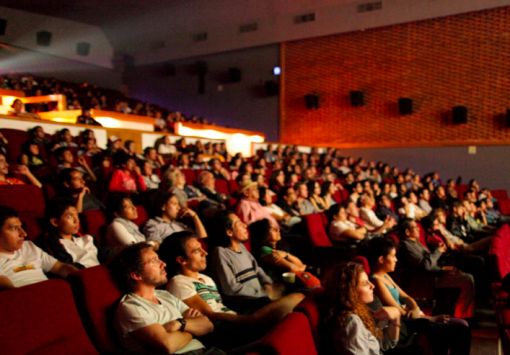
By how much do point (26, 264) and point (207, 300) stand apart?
1.85 feet

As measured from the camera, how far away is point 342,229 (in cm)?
241

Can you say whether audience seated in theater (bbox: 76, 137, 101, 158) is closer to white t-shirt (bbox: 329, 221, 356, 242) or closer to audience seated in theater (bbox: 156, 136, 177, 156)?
audience seated in theater (bbox: 156, 136, 177, 156)

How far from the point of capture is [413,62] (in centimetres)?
615

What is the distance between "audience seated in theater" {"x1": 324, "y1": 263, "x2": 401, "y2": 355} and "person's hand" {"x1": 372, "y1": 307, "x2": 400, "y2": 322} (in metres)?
0.07

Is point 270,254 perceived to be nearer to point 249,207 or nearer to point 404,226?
point 249,207

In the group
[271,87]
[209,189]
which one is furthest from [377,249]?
[271,87]

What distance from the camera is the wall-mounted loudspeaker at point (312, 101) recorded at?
6.85 m

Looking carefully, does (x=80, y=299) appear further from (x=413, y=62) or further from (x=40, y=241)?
(x=413, y=62)

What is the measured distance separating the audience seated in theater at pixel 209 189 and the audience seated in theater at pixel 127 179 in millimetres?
430

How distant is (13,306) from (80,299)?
6.7 inches

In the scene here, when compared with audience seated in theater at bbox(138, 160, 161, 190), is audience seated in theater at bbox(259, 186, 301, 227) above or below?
below

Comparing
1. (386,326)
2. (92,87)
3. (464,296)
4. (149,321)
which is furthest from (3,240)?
(92,87)

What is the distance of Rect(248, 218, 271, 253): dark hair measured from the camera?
1788 mm

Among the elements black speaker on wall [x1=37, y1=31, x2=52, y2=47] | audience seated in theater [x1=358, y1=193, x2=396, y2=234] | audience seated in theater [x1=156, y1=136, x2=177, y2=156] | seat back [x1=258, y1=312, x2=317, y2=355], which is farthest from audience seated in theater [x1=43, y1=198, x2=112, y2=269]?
black speaker on wall [x1=37, y1=31, x2=52, y2=47]
